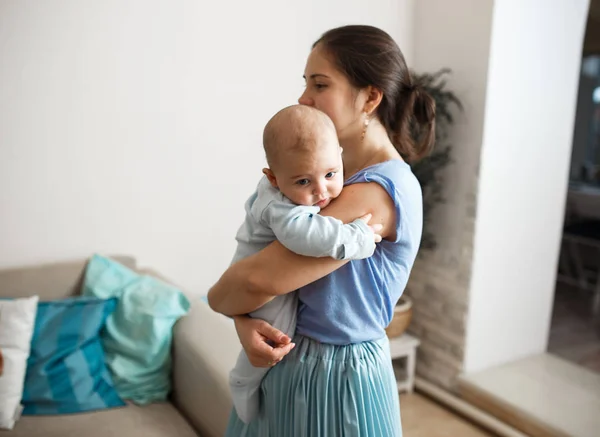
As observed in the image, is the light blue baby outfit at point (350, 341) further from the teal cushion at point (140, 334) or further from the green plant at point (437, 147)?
the green plant at point (437, 147)

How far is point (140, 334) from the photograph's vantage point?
1949mm

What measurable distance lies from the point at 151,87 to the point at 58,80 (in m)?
0.36

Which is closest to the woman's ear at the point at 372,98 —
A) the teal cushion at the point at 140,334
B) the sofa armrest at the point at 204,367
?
the sofa armrest at the point at 204,367

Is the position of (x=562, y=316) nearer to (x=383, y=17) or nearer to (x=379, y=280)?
(x=383, y=17)

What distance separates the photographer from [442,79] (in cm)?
267

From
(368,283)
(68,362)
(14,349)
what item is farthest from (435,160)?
(14,349)

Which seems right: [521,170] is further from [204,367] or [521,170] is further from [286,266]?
[286,266]

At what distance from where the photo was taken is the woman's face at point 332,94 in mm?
1068

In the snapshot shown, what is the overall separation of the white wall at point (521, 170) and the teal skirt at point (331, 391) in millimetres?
1645

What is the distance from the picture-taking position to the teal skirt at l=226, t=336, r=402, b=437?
3.42 feet

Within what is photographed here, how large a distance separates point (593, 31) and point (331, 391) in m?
4.92

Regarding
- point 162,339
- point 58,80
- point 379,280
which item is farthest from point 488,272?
point 58,80

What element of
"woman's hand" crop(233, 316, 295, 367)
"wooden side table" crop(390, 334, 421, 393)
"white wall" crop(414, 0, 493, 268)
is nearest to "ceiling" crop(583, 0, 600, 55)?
"white wall" crop(414, 0, 493, 268)

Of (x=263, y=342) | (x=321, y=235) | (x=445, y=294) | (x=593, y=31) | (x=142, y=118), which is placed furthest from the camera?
(x=593, y=31)
